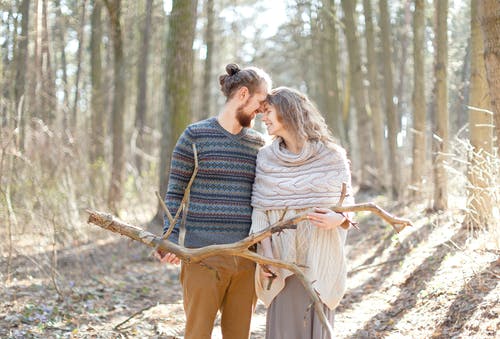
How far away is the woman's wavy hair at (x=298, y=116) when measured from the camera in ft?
12.4

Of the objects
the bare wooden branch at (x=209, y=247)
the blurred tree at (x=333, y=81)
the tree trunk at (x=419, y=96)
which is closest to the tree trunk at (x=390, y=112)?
the tree trunk at (x=419, y=96)

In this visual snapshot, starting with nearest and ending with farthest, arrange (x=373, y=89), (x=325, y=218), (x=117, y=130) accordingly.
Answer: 1. (x=325, y=218)
2. (x=117, y=130)
3. (x=373, y=89)

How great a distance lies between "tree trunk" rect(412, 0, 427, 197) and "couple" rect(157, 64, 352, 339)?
6.99m

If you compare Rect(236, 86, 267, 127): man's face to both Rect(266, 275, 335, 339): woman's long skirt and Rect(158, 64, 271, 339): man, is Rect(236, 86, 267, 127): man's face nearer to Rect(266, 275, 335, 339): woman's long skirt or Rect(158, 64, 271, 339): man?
Rect(158, 64, 271, 339): man

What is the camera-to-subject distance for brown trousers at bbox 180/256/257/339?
3.74 meters

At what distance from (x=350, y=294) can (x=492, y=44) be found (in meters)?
3.59

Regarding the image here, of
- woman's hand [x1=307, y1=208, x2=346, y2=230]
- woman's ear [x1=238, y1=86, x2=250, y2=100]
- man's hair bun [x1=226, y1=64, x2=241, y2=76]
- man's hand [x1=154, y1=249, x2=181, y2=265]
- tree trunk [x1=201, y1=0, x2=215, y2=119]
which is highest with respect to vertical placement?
tree trunk [x1=201, y1=0, x2=215, y2=119]

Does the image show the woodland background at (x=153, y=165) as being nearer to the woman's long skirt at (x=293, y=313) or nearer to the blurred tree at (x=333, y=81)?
the woman's long skirt at (x=293, y=313)

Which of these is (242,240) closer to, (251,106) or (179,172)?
(179,172)

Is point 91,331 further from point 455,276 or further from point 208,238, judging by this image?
point 455,276

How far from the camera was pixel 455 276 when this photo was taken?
238 inches

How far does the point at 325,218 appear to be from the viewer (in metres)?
3.56

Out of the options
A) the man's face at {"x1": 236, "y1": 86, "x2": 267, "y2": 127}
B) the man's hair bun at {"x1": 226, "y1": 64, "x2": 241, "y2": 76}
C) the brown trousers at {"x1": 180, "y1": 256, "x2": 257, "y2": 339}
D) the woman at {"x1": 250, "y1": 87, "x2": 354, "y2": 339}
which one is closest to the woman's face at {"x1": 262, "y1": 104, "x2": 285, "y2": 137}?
the woman at {"x1": 250, "y1": 87, "x2": 354, "y2": 339}

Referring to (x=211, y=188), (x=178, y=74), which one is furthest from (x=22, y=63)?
Result: (x=211, y=188)
